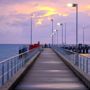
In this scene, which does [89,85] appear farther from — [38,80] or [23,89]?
[38,80]

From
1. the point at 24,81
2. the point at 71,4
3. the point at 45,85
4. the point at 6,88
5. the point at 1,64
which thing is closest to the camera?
the point at 6,88

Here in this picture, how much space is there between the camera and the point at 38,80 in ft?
71.5

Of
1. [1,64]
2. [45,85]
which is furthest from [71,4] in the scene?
[1,64]

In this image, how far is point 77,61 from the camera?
2988 centimetres

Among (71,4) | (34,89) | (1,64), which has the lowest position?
(34,89)

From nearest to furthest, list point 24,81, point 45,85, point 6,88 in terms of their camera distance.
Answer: point 6,88 < point 45,85 < point 24,81

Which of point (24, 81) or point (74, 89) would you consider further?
point (24, 81)

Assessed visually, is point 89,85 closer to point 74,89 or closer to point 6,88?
point 74,89

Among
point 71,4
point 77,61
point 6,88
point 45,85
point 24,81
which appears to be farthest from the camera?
point 71,4

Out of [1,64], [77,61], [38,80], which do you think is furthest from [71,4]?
[1,64]

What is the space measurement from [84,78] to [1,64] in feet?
15.7

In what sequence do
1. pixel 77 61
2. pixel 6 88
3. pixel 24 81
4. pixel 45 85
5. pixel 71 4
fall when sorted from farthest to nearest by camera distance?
pixel 71 4, pixel 77 61, pixel 24 81, pixel 45 85, pixel 6 88

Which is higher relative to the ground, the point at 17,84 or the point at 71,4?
the point at 71,4

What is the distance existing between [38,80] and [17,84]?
244cm
